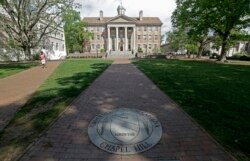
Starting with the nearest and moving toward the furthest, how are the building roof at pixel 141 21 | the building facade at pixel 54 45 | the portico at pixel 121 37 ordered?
the building facade at pixel 54 45 → the portico at pixel 121 37 → the building roof at pixel 141 21

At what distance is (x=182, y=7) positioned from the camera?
95.2 ft

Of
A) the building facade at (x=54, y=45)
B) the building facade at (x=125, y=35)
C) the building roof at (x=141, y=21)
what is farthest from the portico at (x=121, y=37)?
the building facade at (x=54, y=45)

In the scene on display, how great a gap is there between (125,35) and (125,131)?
6343cm

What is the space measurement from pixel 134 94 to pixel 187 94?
1991 mm

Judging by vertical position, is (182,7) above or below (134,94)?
above

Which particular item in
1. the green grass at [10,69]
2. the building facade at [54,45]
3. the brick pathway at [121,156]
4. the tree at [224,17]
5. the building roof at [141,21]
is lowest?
the brick pathway at [121,156]

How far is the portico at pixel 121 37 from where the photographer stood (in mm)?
65438

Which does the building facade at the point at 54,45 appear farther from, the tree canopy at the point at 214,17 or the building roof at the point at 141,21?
the building roof at the point at 141,21

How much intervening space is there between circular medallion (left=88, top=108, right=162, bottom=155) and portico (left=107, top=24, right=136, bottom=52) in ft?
202

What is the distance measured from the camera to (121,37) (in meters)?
67.6

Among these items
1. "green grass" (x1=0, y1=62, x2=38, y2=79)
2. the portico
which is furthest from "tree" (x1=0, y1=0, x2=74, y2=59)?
the portico

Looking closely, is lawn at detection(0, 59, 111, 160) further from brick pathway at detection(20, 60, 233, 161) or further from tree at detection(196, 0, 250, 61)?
tree at detection(196, 0, 250, 61)

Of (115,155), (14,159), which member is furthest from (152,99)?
(14,159)

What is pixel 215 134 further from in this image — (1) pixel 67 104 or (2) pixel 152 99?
(1) pixel 67 104
